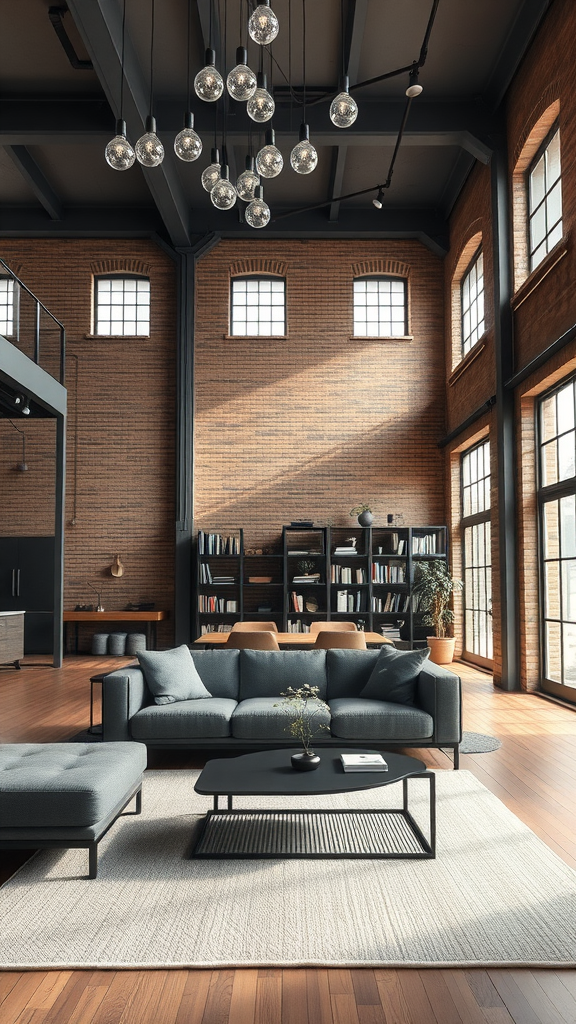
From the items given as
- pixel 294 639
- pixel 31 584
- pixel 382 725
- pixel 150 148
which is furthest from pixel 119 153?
pixel 31 584

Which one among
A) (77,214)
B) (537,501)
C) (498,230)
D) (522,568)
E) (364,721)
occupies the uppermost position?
(77,214)

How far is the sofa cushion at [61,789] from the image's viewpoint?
3.09 m

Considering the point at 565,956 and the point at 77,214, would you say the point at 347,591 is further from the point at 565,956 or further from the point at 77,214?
the point at 565,956

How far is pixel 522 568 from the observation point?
25.6 ft

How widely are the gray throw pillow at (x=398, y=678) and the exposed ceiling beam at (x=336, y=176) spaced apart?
604 cm

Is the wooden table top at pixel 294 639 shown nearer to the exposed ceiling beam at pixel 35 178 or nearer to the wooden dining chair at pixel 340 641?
the wooden dining chair at pixel 340 641

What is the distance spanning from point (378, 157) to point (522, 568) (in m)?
5.67

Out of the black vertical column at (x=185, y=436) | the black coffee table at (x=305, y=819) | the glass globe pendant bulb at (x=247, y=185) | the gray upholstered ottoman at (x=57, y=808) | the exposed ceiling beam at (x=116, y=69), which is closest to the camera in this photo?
the gray upholstered ottoman at (x=57, y=808)

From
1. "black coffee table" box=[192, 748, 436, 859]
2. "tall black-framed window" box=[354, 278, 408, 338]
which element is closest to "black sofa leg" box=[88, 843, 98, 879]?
"black coffee table" box=[192, 748, 436, 859]

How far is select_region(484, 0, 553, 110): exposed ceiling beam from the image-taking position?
706cm

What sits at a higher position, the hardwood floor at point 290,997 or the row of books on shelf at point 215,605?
the row of books on shelf at point 215,605

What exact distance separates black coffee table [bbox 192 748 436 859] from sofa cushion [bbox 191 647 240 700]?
1.52 meters

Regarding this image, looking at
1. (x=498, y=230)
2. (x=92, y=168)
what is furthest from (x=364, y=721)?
(x=92, y=168)

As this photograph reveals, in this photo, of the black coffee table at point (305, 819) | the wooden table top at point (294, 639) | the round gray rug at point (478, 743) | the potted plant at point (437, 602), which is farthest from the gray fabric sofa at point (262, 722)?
the potted plant at point (437, 602)
